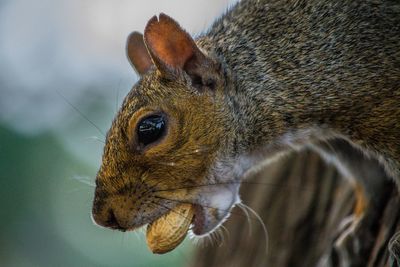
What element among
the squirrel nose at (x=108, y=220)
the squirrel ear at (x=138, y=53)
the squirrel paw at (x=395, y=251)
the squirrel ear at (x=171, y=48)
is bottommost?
the squirrel paw at (x=395, y=251)

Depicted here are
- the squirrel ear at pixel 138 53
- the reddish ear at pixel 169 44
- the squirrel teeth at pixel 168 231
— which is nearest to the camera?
the reddish ear at pixel 169 44

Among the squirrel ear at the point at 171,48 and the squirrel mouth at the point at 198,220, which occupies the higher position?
the squirrel ear at the point at 171,48

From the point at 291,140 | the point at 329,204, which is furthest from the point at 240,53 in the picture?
the point at 329,204

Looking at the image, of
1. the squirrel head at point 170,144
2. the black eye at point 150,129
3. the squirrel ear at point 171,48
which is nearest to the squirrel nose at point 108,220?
the squirrel head at point 170,144

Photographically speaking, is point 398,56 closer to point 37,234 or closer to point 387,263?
point 387,263

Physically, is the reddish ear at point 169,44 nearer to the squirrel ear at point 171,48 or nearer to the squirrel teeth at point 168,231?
the squirrel ear at point 171,48

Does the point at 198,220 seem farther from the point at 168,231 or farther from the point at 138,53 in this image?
the point at 138,53

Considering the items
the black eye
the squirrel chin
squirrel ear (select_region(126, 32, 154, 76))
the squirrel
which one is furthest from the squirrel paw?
squirrel ear (select_region(126, 32, 154, 76))

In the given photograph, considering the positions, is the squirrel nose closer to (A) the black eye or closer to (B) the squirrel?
(B) the squirrel

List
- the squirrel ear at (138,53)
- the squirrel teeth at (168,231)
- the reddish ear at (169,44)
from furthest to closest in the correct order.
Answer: the squirrel ear at (138,53) → the squirrel teeth at (168,231) → the reddish ear at (169,44)
